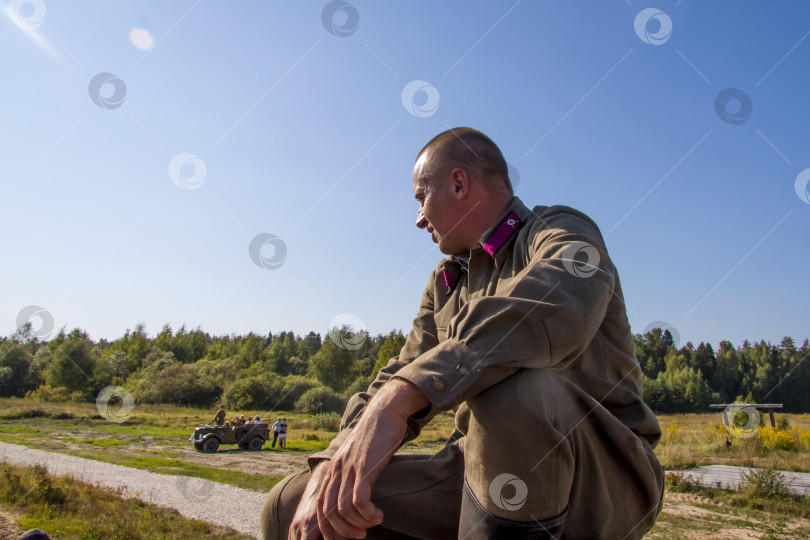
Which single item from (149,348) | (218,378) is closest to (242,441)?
(218,378)

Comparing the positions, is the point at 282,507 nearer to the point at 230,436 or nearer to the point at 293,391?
the point at 230,436

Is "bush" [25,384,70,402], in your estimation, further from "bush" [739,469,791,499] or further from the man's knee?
the man's knee

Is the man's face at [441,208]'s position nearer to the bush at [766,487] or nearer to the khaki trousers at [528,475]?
the khaki trousers at [528,475]

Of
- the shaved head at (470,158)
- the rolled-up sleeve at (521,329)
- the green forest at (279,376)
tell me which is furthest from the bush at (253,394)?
the rolled-up sleeve at (521,329)

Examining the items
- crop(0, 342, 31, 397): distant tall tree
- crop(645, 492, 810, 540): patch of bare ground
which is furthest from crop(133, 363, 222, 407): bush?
crop(645, 492, 810, 540): patch of bare ground

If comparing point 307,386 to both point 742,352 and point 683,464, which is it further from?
point 742,352

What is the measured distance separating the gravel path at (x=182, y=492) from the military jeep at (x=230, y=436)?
548 cm

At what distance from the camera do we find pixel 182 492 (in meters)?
11.9

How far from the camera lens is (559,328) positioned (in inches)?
46.4

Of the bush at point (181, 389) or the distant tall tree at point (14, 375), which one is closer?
the bush at point (181, 389)

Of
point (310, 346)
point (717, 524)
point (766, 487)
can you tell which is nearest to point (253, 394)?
point (766, 487)

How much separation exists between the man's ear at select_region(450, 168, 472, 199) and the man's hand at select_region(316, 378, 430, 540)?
0.95m

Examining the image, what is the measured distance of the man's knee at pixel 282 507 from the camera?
5.16 feet

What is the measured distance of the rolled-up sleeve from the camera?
1.11 m
